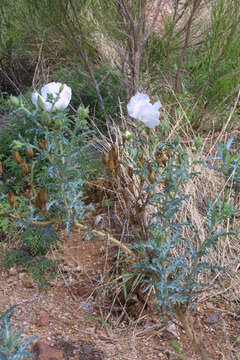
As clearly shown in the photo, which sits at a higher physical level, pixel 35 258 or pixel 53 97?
pixel 53 97

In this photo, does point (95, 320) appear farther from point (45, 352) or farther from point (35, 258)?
point (35, 258)

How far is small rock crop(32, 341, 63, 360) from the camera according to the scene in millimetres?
1636

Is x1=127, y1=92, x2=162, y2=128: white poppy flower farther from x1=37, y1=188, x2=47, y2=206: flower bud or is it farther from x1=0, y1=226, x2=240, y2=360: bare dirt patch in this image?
x1=0, y1=226, x2=240, y2=360: bare dirt patch

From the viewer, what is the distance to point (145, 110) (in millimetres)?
1664

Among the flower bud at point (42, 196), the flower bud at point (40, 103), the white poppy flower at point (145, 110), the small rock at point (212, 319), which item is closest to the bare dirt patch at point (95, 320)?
the small rock at point (212, 319)

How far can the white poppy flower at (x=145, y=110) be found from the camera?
165 centimetres

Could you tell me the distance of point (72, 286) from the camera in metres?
2.23

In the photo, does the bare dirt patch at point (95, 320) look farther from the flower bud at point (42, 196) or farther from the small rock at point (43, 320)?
the flower bud at point (42, 196)

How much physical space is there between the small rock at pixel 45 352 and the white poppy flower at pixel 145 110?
96cm

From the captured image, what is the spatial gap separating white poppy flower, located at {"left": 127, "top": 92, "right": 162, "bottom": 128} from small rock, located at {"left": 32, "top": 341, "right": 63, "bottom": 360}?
0.96 metres

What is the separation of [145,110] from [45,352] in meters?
1.01

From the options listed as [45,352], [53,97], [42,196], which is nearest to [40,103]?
[53,97]

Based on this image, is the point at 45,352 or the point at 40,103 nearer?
the point at 40,103

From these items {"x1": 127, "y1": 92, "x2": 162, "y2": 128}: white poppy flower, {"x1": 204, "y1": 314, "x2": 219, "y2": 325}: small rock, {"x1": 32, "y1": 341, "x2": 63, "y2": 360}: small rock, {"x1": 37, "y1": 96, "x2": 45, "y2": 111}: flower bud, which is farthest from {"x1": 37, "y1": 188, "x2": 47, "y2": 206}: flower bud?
{"x1": 204, "y1": 314, "x2": 219, "y2": 325}: small rock
